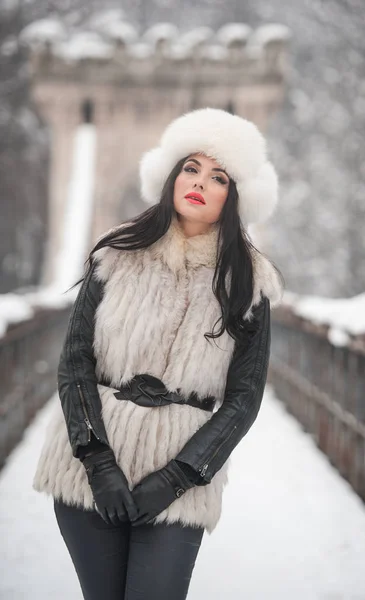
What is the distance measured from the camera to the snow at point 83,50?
17281 millimetres

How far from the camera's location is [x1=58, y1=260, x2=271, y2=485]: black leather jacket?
1755 mm

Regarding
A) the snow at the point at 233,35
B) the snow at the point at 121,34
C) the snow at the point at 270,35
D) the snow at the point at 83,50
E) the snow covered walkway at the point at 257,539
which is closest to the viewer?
the snow covered walkway at the point at 257,539

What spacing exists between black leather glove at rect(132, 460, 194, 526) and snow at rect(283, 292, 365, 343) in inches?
105

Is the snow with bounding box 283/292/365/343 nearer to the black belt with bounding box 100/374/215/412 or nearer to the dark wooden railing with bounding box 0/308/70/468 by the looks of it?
the dark wooden railing with bounding box 0/308/70/468

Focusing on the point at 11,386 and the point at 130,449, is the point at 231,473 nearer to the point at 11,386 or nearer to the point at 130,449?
the point at 11,386

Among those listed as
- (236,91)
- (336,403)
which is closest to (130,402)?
(336,403)

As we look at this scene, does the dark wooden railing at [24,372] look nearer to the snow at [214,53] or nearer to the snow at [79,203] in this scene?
the snow at [79,203]

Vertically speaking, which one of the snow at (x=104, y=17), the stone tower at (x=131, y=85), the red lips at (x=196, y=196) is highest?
the snow at (x=104, y=17)

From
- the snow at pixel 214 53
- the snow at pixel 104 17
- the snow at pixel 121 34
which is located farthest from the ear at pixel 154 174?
the snow at pixel 104 17

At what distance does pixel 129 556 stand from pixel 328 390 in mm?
3852

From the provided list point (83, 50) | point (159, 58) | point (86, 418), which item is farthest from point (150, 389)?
point (83, 50)

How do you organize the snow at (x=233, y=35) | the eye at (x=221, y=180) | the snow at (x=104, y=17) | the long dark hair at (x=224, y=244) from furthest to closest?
the snow at (x=104, y=17) → the snow at (x=233, y=35) → the eye at (x=221, y=180) → the long dark hair at (x=224, y=244)

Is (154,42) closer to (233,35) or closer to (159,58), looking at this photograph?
(159,58)

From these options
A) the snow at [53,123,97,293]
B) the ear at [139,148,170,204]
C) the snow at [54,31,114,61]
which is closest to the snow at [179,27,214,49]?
the snow at [54,31,114,61]
